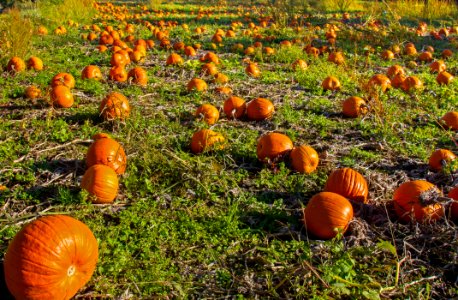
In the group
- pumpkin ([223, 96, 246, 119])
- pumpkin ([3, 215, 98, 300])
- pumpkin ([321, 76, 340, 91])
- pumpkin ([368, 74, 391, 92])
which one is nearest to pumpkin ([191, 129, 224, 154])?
pumpkin ([223, 96, 246, 119])

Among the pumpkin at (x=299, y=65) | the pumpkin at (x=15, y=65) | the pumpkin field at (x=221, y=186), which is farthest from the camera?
the pumpkin at (x=299, y=65)

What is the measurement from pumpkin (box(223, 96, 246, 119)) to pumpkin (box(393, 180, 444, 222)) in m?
2.82

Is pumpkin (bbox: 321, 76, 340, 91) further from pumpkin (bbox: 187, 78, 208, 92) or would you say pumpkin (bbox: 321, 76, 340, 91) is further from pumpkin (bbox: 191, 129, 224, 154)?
pumpkin (bbox: 191, 129, 224, 154)

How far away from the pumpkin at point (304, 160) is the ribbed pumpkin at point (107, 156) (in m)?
1.86

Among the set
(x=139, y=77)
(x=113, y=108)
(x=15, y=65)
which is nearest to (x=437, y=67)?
(x=139, y=77)

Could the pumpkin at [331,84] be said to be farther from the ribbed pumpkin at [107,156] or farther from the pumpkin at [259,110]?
the ribbed pumpkin at [107,156]

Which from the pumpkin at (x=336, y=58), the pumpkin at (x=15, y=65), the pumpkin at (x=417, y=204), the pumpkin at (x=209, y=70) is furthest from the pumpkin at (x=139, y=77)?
the pumpkin at (x=417, y=204)

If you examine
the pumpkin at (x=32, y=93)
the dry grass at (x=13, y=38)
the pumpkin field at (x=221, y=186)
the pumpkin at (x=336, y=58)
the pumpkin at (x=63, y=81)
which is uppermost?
the dry grass at (x=13, y=38)

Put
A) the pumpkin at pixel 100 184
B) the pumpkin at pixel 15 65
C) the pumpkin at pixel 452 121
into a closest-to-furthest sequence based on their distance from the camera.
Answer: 1. the pumpkin at pixel 100 184
2. the pumpkin at pixel 452 121
3. the pumpkin at pixel 15 65

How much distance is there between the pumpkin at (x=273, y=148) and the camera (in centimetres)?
478

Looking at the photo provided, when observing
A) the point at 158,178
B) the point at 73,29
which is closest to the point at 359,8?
the point at 73,29

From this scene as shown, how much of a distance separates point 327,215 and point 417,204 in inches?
31.5

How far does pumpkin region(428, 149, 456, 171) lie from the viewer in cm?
456

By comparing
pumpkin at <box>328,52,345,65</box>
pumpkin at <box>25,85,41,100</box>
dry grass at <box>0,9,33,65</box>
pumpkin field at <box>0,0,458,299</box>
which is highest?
dry grass at <box>0,9,33,65</box>
